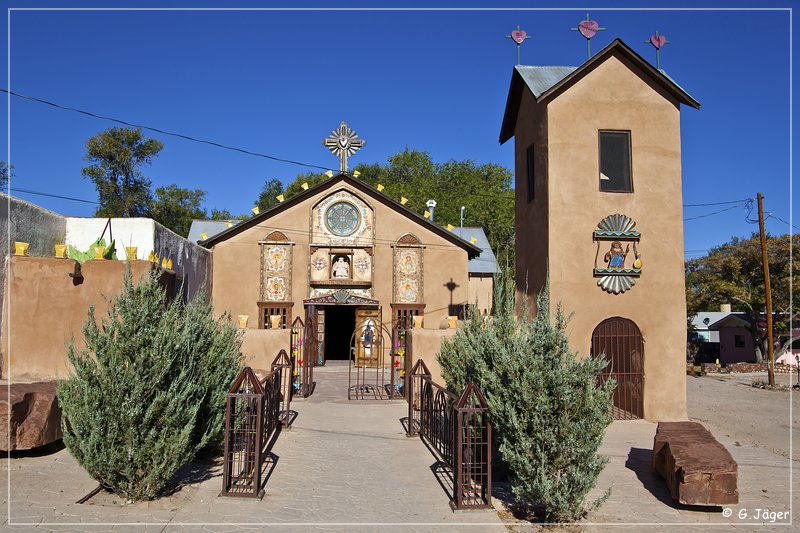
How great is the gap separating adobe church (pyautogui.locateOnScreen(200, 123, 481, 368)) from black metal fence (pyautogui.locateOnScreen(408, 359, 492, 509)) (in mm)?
12728

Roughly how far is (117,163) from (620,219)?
36.6 m

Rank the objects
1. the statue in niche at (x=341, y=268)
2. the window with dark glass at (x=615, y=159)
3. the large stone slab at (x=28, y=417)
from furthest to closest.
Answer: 1. the statue in niche at (x=341, y=268)
2. the window with dark glass at (x=615, y=159)
3. the large stone slab at (x=28, y=417)

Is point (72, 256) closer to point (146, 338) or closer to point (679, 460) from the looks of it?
point (146, 338)

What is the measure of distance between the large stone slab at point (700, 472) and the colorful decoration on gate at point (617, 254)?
567cm

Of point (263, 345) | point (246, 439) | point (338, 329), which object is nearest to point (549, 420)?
point (246, 439)

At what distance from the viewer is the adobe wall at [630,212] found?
554 inches

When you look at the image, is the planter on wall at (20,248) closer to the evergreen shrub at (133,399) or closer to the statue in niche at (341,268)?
the evergreen shrub at (133,399)

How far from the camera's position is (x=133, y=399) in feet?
22.7

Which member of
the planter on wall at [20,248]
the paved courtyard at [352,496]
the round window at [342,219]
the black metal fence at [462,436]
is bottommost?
the paved courtyard at [352,496]

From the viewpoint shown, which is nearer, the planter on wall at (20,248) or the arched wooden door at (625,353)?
the planter on wall at (20,248)

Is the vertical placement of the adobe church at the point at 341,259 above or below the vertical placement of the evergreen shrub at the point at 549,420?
above

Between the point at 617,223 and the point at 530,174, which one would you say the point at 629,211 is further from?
the point at 530,174

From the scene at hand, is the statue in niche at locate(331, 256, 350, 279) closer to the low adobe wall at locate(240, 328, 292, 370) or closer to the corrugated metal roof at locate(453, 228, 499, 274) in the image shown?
the corrugated metal roof at locate(453, 228, 499, 274)

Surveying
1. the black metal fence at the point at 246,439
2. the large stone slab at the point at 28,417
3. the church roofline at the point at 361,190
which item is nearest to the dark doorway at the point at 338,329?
the church roofline at the point at 361,190
